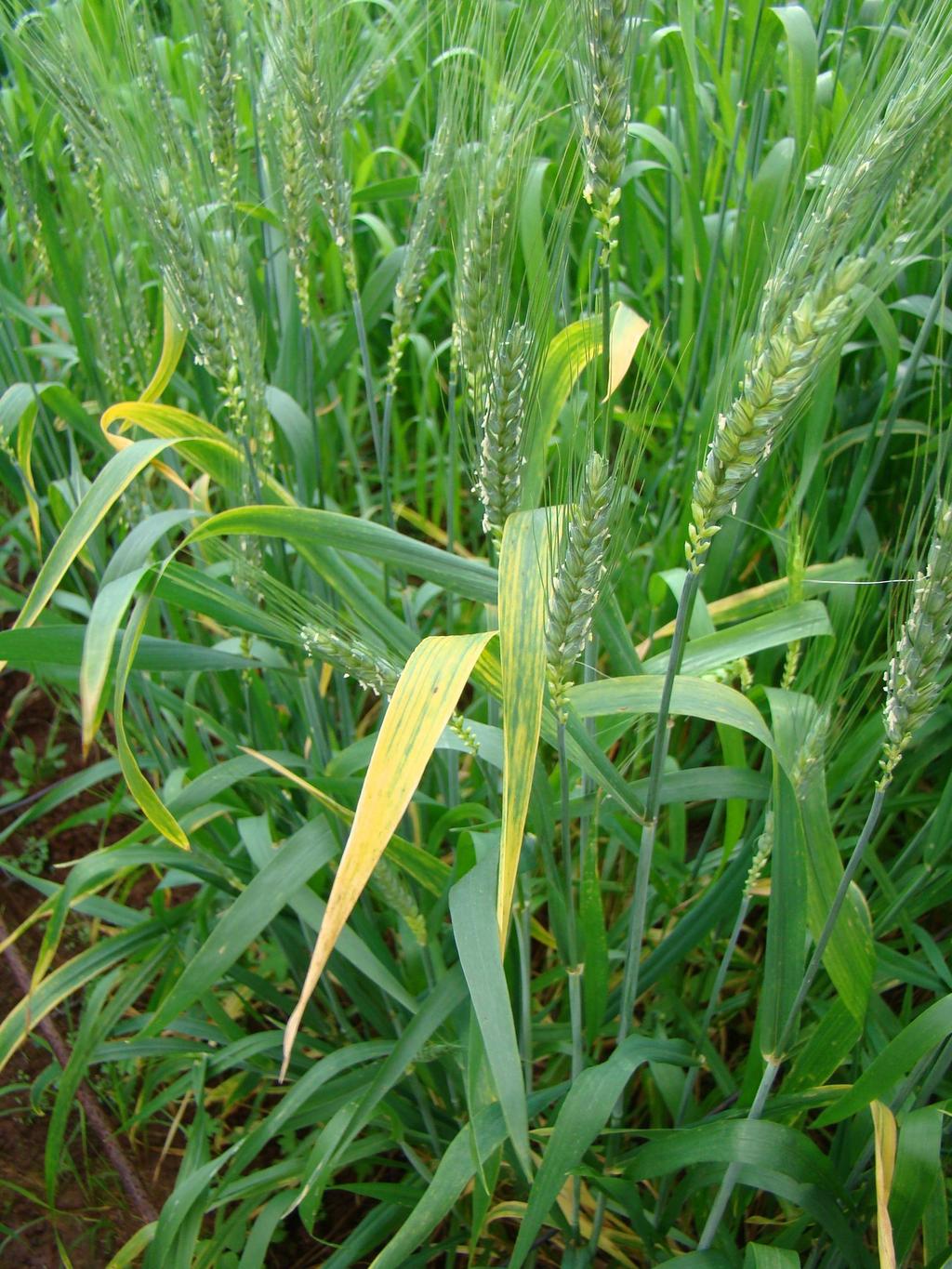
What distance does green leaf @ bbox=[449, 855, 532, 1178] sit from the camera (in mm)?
696

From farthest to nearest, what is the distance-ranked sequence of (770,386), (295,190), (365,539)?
1. (295,190)
2. (365,539)
3. (770,386)

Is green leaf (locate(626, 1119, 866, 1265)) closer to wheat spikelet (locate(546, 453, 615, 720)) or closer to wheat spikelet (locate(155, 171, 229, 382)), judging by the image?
wheat spikelet (locate(546, 453, 615, 720))

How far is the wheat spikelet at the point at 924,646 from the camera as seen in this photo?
2.17 ft

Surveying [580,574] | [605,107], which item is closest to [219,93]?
[605,107]

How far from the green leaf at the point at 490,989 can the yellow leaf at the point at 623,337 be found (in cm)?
45

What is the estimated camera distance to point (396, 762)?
0.61 metres

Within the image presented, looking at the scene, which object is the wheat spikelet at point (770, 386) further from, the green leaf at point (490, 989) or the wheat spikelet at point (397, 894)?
the wheat spikelet at point (397, 894)

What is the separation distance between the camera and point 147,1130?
1.42 metres

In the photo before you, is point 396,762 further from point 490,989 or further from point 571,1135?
point 571,1135

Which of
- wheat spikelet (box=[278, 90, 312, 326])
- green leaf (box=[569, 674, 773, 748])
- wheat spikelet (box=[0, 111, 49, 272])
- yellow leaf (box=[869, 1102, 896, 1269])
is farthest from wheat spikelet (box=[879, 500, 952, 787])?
wheat spikelet (box=[0, 111, 49, 272])

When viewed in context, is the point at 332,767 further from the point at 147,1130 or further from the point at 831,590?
the point at 147,1130

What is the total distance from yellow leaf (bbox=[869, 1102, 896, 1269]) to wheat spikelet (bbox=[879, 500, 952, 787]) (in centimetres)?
31

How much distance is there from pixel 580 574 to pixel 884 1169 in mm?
539

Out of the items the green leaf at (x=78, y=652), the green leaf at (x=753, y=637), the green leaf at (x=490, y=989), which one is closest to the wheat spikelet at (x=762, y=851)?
the green leaf at (x=753, y=637)
